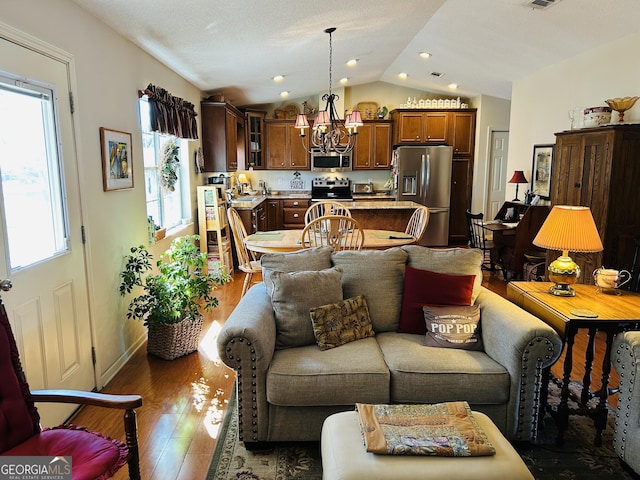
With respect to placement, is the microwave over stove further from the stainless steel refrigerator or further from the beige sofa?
the beige sofa

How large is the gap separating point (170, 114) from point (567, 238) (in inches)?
137

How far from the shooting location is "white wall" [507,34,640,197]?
13.4 feet

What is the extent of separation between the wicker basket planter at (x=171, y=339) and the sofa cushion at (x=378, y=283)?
1368 millimetres

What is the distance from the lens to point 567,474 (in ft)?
6.79

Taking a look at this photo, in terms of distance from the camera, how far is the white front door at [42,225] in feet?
6.87

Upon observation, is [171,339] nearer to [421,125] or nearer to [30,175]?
[30,175]

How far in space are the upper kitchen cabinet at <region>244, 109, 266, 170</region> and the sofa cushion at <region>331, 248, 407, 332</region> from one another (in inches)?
188

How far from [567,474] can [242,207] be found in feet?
15.9

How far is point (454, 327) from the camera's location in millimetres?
2455

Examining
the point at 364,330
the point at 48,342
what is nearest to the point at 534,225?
the point at 364,330

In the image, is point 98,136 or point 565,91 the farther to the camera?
point 565,91

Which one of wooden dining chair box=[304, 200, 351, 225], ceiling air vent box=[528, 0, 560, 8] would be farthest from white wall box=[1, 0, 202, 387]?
ceiling air vent box=[528, 0, 560, 8]

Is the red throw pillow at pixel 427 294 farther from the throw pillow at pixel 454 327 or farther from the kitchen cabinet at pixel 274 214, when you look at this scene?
the kitchen cabinet at pixel 274 214

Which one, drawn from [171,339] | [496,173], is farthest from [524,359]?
[496,173]
